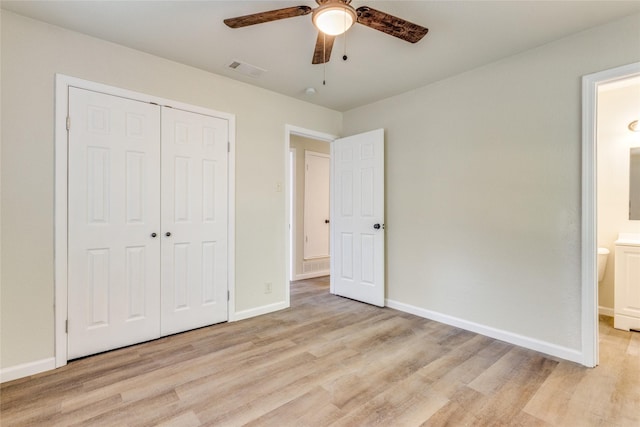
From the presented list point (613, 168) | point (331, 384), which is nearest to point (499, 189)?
point (613, 168)

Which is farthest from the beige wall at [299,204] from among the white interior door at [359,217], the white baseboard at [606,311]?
the white baseboard at [606,311]

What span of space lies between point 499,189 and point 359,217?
1.59 m

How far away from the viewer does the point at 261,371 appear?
7.22ft

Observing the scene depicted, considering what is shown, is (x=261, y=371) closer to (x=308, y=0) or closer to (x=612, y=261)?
(x=308, y=0)

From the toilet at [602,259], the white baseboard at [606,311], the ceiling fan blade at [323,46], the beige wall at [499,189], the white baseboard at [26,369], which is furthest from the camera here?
the white baseboard at [606,311]

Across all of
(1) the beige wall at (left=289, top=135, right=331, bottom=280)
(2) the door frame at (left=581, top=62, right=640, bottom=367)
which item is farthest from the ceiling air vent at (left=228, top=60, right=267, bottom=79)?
(2) the door frame at (left=581, top=62, right=640, bottom=367)

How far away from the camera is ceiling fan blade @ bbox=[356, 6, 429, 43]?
1700 millimetres

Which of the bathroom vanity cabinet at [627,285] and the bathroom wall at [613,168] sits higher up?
the bathroom wall at [613,168]

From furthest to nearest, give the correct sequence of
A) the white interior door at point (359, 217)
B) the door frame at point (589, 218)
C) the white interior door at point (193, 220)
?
the white interior door at point (359, 217) < the white interior door at point (193, 220) < the door frame at point (589, 218)

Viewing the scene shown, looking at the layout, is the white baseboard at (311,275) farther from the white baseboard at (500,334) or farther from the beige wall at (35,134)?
the beige wall at (35,134)

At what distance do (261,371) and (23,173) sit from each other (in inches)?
86.4

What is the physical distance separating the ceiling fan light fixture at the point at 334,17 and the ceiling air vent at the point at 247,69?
1350mm

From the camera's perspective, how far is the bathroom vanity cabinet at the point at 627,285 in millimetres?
2871

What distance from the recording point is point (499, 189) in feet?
9.00
